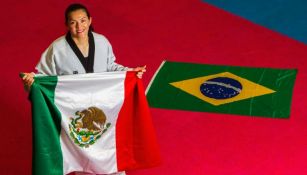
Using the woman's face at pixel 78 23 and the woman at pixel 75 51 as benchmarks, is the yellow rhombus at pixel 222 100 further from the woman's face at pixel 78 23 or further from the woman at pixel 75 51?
the woman's face at pixel 78 23

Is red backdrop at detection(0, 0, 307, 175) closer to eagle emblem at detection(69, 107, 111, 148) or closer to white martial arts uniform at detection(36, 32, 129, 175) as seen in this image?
eagle emblem at detection(69, 107, 111, 148)

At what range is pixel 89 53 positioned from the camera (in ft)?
11.4

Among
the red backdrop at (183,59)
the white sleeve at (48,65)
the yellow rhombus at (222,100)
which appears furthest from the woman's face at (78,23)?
the yellow rhombus at (222,100)

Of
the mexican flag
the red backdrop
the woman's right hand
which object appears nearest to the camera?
the woman's right hand

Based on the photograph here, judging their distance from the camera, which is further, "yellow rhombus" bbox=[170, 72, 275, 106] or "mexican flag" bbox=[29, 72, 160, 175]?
"yellow rhombus" bbox=[170, 72, 275, 106]

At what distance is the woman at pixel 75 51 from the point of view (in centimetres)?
340

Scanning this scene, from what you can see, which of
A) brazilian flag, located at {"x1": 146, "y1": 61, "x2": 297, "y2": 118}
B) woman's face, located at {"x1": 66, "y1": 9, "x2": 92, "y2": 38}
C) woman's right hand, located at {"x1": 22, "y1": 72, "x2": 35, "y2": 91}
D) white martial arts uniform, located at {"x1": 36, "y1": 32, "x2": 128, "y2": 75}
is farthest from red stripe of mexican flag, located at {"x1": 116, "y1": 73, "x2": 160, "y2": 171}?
brazilian flag, located at {"x1": 146, "y1": 61, "x2": 297, "y2": 118}

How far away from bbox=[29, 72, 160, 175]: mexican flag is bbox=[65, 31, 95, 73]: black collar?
0.11 metres

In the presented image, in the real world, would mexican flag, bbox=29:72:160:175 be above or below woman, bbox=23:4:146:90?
below

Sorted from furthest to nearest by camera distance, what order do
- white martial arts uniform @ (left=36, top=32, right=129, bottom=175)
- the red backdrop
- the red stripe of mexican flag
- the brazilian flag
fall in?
the brazilian flag < the red backdrop < the red stripe of mexican flag < white martial arts uniform @ (left=36, top=32, right=129, bottom=175)

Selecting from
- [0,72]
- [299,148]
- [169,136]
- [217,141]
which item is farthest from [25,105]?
[299,148]

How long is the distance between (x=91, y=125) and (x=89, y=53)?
0.47 m

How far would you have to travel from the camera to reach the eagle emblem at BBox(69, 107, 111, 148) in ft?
11.4

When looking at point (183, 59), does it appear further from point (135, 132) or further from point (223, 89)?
point (135, 132)
